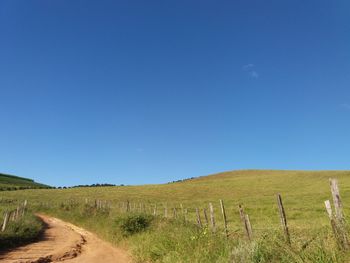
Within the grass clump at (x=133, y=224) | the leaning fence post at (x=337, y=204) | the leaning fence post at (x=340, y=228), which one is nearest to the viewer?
the leaning fence post at (x=340, y=228)

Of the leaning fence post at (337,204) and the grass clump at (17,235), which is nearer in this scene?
the leaning fence post at (337,204)

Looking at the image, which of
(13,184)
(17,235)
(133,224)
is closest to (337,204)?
(133,224)

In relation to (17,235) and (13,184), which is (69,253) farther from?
(13,184)

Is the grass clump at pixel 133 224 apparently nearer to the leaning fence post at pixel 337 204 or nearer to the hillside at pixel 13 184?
the leaning fence post at pixel 337 204

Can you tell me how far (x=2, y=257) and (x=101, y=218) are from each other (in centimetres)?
1382

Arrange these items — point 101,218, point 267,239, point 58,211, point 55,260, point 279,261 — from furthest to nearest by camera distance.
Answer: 1. point 58,211
2. point 101,218
3. point 55,260
4. point 267,239
5. point 279,261

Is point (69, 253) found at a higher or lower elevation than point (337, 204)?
lower

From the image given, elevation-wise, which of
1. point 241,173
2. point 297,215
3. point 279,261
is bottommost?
point 279,261

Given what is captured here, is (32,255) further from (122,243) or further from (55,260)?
(122,243)

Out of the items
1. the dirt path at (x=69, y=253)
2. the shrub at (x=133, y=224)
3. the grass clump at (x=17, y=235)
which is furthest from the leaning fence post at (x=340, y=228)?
the grass clump at (x=17, y=235)

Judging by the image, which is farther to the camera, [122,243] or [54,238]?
[54,238]

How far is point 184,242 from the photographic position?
13.1 meters

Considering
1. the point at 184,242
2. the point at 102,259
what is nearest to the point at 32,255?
the point at 102,259

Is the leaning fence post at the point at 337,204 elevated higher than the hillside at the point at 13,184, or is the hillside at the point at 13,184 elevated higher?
the hillside at the point at 13,184
